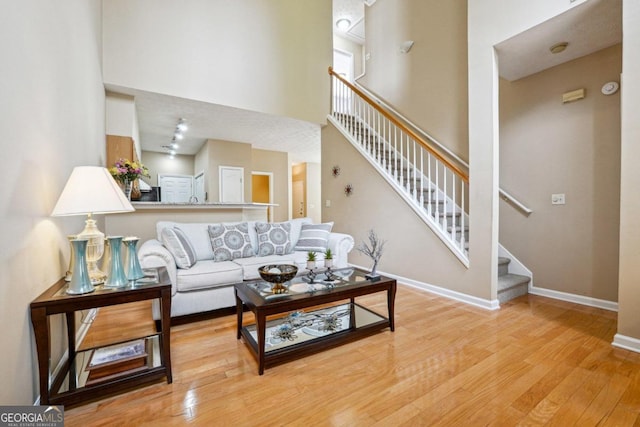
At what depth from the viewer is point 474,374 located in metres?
1.74

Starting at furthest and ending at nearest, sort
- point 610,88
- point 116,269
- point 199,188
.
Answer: point 199,188
point 610,88
point 116,269

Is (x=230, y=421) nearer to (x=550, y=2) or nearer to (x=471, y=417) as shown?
(x=471, y=417)

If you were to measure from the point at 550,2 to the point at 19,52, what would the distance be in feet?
11.7

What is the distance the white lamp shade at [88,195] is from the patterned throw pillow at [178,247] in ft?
3.30

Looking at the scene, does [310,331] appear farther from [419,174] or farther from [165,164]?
[165,164]

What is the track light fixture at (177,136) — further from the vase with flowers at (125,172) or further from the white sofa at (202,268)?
the white sofa at (202,268)

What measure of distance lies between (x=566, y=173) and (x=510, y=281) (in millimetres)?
1342

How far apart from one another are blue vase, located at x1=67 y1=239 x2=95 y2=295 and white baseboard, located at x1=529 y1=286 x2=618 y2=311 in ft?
14.0

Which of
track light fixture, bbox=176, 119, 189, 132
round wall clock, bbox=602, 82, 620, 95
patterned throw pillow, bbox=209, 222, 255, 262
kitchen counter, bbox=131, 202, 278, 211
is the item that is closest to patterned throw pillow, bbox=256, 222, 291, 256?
patterned throw pillow, bbox=209, 222, 255, 262

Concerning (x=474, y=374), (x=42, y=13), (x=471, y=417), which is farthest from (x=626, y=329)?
(x=42, y=13)

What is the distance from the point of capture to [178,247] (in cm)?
258

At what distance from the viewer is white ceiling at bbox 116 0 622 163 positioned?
7.84 feet

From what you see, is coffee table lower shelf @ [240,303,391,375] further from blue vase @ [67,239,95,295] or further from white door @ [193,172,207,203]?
white door @ [193,172,207,203]

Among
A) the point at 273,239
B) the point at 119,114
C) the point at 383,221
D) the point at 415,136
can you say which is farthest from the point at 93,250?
the point at 415,136
